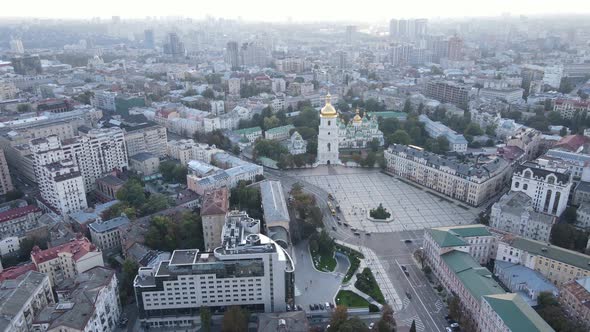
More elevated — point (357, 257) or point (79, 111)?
point (79, 111)

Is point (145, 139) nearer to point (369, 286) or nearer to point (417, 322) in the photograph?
point (369, 286)

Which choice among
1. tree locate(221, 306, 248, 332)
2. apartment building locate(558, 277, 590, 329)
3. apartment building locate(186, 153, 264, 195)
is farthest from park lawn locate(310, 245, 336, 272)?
apartment building locate(558, 277, 590, 329)

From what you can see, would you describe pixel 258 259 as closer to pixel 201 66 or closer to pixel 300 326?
pixel 300 326

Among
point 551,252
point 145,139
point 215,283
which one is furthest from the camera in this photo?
point 145,139

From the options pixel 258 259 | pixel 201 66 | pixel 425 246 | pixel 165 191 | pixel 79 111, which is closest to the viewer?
pixel 258 259

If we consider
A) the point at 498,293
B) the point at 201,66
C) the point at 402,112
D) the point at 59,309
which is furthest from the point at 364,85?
the point at 59,309

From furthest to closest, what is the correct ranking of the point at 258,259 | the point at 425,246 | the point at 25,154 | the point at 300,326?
the point at 25,154 → the point at 425,246 → the point at 258,259 → the point at 300,326

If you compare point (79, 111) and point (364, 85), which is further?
point (364, 85)

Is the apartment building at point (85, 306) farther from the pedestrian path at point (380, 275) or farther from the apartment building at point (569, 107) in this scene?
the apartment building at point (569, 107)

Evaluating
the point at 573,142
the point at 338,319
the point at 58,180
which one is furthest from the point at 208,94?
the point at 338,319
